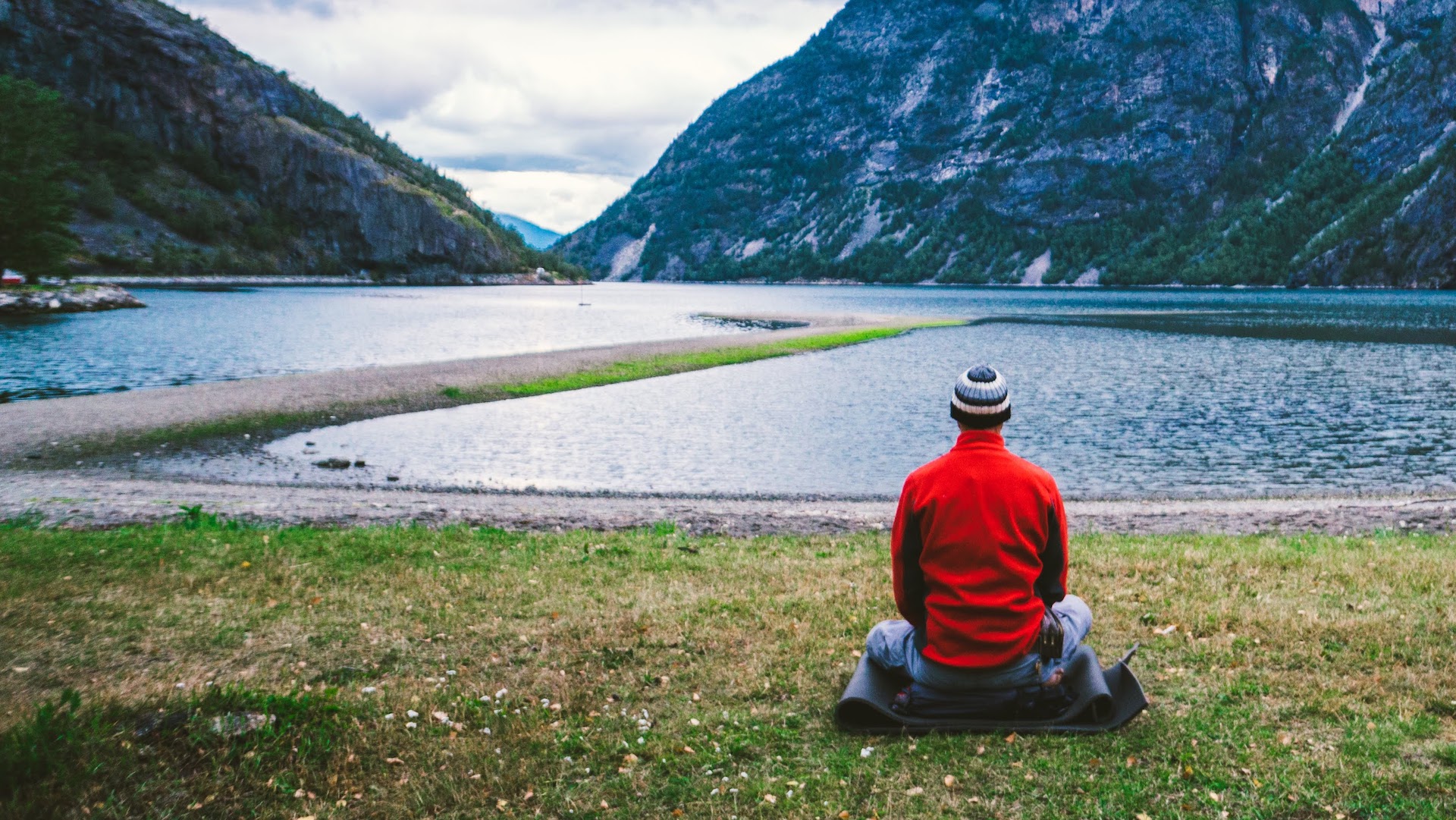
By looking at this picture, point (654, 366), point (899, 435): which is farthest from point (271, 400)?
point (899, 435)

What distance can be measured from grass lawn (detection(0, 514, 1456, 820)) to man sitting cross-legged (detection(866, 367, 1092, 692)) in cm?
58

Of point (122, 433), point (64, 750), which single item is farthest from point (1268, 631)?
point (122, 433)

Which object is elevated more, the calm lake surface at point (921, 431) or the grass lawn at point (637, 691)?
the grass lawn at point (637, 691)

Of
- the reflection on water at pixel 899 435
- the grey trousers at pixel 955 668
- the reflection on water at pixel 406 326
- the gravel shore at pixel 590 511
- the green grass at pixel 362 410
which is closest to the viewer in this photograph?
the grey trousers at pixel 955 668

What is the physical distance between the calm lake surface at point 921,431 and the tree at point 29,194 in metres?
79.0

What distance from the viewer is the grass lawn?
20.2 feet

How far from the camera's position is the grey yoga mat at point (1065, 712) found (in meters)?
6.94

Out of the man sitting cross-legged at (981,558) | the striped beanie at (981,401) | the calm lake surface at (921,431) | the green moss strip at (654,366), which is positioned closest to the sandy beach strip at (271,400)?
the green moss strip at (654,366)

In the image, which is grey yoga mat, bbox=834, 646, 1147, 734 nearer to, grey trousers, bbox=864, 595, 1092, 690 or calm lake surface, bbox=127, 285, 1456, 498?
grey trousers, bbox=864, 595, 1092, 690

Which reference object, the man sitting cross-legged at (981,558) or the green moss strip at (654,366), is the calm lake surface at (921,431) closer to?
the green moss strip at (654,366)

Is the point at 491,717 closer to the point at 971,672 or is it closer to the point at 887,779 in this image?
the point at 887,779

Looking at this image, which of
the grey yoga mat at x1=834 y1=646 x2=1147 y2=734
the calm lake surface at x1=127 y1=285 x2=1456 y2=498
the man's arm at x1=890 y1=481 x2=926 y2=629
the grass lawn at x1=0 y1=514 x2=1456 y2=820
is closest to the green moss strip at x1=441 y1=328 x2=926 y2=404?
the calm lake surface at x1=127 y1=285 x2=1456 y2=498

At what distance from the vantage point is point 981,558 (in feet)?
21.1

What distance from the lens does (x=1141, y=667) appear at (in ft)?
27.6
